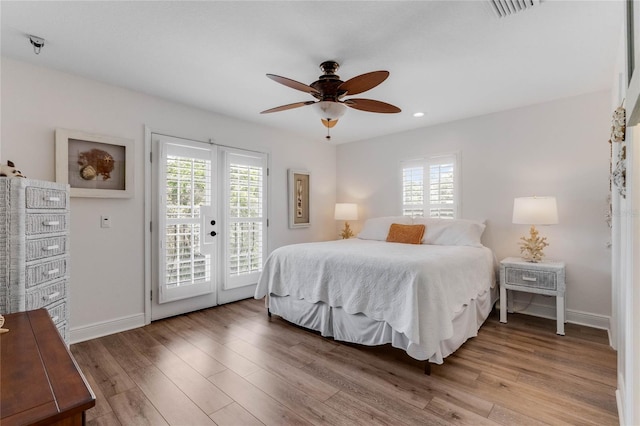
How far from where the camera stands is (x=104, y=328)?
9.77 feet

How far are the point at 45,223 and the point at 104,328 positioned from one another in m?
1.47

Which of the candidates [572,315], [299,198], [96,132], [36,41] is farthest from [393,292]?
[36,41]

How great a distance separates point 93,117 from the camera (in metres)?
2.93

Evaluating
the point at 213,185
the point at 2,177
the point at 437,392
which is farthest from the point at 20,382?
the point at 213,185

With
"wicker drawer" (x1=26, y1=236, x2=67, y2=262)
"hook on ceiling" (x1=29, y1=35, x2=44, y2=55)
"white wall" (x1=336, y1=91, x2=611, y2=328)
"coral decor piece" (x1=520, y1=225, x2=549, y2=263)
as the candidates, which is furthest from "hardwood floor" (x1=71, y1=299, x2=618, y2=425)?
"hook on ceiling" (x1=29, y1=35, x2=44, y2=55)

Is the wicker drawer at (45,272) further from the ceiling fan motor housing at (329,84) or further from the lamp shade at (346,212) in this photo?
the lamp shade at (346,212)

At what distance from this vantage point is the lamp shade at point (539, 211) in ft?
10.1

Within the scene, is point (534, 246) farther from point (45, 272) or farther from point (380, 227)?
point (45, 272)

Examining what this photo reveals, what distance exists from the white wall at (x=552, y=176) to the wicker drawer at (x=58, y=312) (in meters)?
4.26

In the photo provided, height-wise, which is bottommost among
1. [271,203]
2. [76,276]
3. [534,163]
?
[76,276]

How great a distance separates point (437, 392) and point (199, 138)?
3513 mm

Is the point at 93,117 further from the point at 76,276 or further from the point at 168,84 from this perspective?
the point at 76,276

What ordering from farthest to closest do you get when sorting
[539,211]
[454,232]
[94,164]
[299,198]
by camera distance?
1. [299,198]
2. [454,232]
3. [539,211]
4. [94,164]

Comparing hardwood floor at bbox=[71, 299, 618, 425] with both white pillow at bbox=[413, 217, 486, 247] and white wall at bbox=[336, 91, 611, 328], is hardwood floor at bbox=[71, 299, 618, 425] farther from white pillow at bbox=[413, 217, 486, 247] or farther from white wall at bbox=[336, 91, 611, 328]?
white pillow at bbox=[413, 217, 486, 247]
